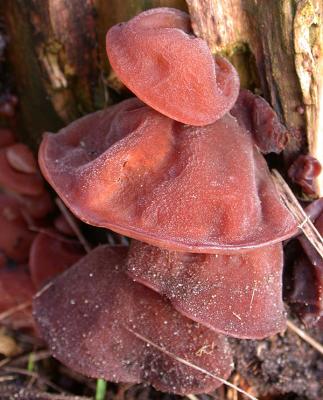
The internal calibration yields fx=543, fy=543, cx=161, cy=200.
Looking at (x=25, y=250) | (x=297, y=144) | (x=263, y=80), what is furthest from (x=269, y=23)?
(x=25, y=250)

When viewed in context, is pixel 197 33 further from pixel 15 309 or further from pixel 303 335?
pixel 15 309

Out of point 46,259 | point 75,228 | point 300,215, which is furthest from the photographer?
point 75,228

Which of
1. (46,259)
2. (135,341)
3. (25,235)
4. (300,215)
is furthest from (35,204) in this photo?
(300,215)

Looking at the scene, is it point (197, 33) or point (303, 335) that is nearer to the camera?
point (197, 33)

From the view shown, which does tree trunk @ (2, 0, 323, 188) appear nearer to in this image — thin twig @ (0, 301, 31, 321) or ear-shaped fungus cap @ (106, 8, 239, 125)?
ear-shaped fungus cap @ (106, 8, 239, 125)

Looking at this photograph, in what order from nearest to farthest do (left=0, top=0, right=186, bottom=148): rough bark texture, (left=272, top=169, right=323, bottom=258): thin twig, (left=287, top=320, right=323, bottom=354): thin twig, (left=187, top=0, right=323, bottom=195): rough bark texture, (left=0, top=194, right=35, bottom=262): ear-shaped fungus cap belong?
(left=187, top=0, right=323, bottom=195): rough bark texture → (left=272, top=169, right=323, bottom=258): thin twig → (left=0, top=0, right=186, bottom=148): rough bark texture → (left=287, top=320, right=323, bottom=354): thin twig → (left=0, top=194, right=35, bottom=262): ear-shaped fungus cap

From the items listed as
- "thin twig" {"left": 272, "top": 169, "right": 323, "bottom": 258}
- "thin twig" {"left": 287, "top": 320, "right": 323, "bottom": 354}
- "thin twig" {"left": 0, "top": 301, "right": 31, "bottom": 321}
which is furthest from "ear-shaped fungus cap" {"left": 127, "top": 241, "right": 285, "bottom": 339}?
"thin twig" {"left": 0, "top": 301, "right": 31, "bottom": 321}
